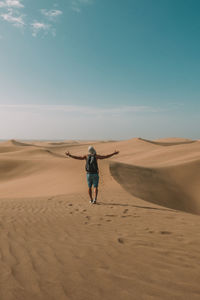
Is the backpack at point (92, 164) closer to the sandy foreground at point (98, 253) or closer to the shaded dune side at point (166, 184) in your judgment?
the sandy foreground at point (98, 253)

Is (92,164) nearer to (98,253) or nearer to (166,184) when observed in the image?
(98,253)

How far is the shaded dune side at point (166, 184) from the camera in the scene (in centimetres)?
1151

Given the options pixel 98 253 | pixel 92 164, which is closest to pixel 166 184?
pixel 92 164

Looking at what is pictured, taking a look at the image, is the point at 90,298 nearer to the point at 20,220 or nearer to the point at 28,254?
the point at 28,254

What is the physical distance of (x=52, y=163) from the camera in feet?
68.0

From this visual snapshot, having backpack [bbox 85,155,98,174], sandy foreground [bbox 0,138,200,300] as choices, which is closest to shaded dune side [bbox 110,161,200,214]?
backpack [bbox 85,155,98,174]

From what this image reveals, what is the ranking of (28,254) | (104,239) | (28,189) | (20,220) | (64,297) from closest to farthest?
(64,297), (28,254), (104,239), (20,220), (28,189)

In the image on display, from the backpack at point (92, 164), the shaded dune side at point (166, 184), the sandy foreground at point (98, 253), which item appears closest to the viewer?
the sandy foreground at point (98, 253)

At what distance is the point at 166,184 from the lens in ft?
48.2

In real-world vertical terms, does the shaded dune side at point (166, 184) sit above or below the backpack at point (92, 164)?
below

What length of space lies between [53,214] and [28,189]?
920 centimetres

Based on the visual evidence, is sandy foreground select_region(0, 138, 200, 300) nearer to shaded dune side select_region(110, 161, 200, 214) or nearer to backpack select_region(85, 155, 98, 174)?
backpack select_region(85, 155, 98, 174)

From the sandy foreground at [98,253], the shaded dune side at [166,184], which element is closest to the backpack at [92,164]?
the sandy foreground at [98,253]

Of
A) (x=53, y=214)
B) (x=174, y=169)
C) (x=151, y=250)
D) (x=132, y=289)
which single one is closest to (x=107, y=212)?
(x=53, y=214)
